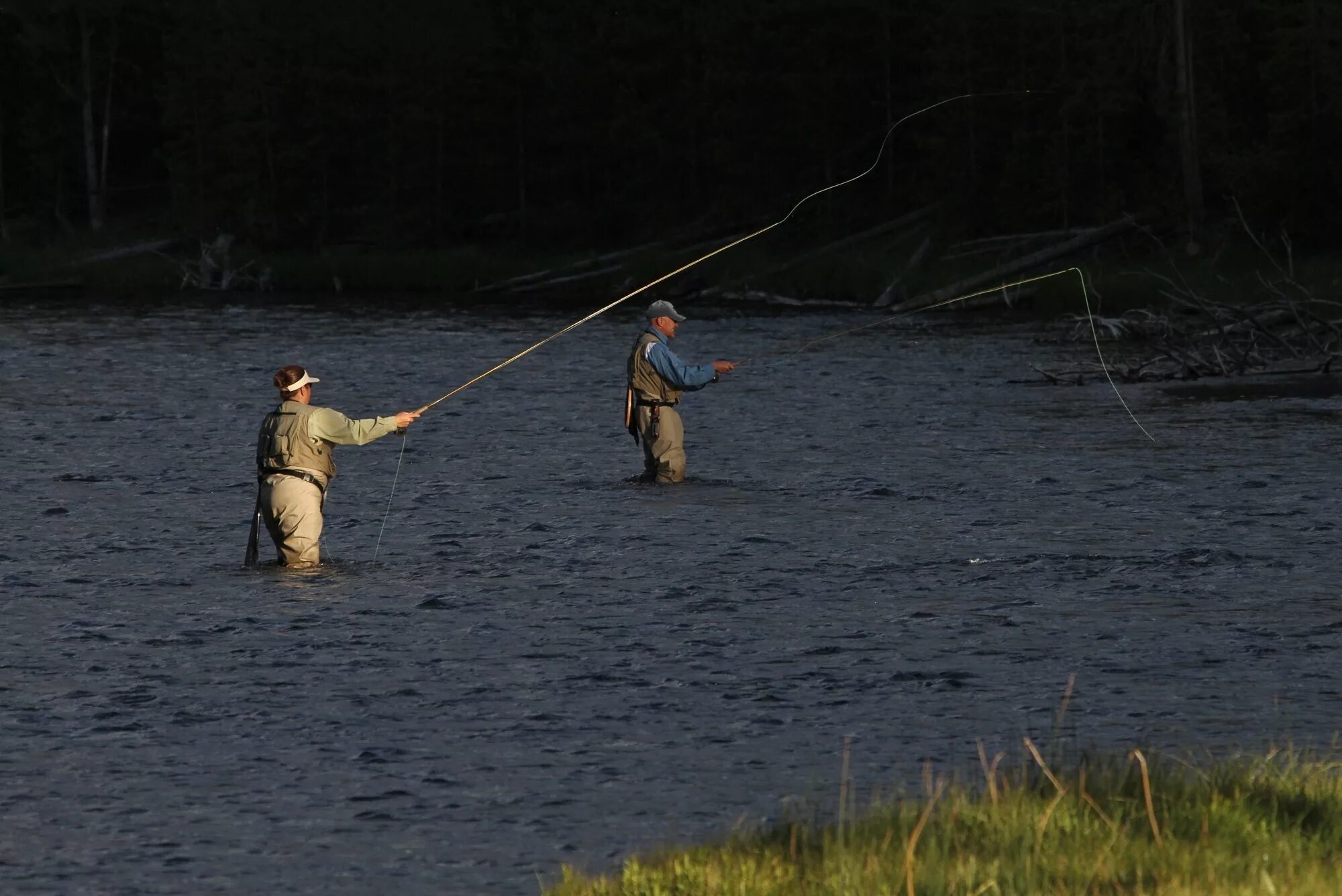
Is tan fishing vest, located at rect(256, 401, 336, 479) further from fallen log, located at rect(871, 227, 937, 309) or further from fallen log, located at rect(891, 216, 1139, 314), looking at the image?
fallen log, located at rect(871, 227, 937, 309)

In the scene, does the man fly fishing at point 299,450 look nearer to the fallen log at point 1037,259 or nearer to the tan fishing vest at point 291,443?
the tan fishing vest at point 291,443

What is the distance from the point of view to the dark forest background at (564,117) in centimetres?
4975

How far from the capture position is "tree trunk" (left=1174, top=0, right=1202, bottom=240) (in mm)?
38812

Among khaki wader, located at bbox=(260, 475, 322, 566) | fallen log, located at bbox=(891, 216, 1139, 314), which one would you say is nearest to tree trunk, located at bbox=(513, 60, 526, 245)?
fallen log, located at bbox=(891, 216, 1139, 314)

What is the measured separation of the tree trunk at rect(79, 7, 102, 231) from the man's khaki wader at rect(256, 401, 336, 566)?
61223 millimetres

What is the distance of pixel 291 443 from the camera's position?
12.6m

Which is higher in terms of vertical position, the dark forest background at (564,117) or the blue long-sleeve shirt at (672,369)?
the dark forest background at (564,117)

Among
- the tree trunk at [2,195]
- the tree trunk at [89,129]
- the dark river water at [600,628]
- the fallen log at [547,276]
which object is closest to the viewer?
the dark river water at [600,628]

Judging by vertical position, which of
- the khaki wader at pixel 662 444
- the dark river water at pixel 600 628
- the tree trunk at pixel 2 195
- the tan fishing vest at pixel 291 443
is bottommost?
the dark river water at pixel 600 628

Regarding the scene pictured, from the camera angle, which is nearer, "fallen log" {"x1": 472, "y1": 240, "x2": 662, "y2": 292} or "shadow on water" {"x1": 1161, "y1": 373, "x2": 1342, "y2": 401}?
"shadow on water" {"x1": 1161, "y1": 373, "x2": 1342, "y2": 401}

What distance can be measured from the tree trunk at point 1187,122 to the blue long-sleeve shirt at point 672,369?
24.0 m

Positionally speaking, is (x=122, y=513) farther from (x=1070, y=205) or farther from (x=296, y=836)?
(x=1070, y=205)

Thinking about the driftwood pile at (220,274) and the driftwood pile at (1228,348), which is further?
the driftwood pile at (220,274)

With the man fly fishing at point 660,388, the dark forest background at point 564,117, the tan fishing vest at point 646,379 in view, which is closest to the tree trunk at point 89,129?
the dark forest background at point 564,117
